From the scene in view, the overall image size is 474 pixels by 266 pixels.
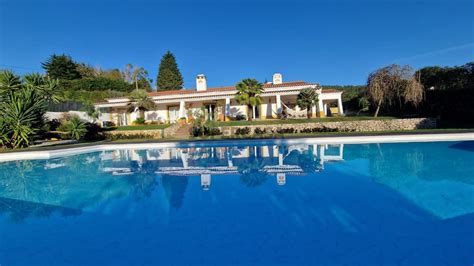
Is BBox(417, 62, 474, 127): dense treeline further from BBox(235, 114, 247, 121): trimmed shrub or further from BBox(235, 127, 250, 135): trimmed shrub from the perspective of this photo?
BBox(235, 114, 247, 121): trimmed shrub

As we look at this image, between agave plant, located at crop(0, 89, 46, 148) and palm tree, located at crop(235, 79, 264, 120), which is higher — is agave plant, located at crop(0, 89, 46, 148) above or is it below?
below

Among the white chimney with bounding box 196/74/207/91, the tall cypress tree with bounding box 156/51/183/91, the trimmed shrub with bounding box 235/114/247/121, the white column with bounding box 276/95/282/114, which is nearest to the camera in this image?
the white column with bounding box 276/95/282/114

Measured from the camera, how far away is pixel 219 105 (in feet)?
85.0

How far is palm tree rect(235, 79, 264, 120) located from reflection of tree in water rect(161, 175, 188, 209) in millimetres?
14076

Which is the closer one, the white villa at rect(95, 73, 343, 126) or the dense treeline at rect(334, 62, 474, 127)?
the dense treeline at rect(334, 62, 474, 127)

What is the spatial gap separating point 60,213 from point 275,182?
202 inches

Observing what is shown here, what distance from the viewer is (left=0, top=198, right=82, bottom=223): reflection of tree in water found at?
15.9 ft

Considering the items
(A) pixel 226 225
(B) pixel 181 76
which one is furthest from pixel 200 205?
(B) pixel 181 76

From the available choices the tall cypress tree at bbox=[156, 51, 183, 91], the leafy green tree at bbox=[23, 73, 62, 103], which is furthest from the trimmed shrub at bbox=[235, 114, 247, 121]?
the tall cypress tree at bbox=[156, 51, 183, 91]

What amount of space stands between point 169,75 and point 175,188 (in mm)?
52407

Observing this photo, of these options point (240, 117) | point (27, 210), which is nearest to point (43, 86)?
point (27, 210)

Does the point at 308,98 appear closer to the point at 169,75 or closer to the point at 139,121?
the point at 139,121

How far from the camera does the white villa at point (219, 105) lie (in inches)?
905

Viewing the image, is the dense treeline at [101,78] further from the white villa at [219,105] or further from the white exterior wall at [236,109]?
the white exterior wall at [236,109]
